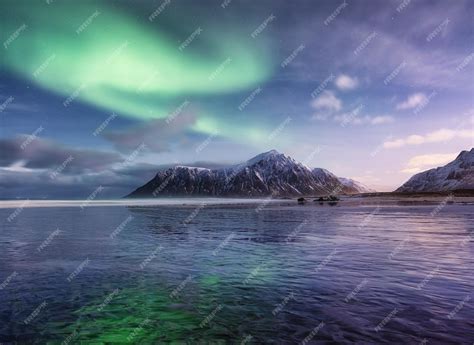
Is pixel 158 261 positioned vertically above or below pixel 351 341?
above

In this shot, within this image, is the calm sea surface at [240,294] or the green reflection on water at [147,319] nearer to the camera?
the green reflection on water at [147,319]

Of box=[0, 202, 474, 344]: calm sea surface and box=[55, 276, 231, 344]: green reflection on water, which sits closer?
box=[55, 276, 231, 344]: green reflection on water

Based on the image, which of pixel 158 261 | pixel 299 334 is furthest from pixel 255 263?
pixel 299 334

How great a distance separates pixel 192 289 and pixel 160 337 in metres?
4.74

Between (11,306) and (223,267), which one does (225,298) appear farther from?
(11,306)

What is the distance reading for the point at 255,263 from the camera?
1916 centimetres

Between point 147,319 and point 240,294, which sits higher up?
point 147,319

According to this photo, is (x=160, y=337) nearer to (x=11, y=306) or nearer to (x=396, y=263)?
(x=11, y=306)

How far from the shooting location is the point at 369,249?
23031 mm

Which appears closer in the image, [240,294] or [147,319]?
[147,319]

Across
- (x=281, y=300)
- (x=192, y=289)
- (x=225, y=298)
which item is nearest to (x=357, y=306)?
(x=281, y=300)

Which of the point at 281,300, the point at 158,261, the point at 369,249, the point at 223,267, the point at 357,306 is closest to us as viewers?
the point at 357,306

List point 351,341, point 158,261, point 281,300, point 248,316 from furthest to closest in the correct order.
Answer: point 158,261
point 281,300
point 248,316
point 351,341

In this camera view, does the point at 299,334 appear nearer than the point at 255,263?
Yes
